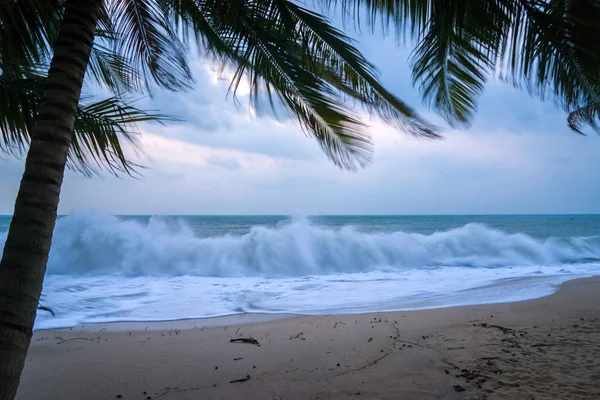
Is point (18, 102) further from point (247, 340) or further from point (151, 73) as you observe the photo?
point (247, 340)

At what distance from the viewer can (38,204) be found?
1.75 m

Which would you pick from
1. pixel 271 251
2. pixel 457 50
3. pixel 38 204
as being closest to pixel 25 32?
pixel 38 204

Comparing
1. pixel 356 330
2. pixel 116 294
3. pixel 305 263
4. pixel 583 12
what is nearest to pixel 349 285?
pixel 305 263

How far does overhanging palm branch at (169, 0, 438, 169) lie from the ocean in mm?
5090

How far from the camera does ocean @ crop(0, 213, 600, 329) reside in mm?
7859

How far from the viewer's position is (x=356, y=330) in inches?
215

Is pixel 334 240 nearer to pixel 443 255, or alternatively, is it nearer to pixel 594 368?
pixel 443 255

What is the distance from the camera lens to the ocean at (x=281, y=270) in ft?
25.8

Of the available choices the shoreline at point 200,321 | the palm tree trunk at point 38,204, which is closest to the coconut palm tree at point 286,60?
the palm tree trunk at point 38,204

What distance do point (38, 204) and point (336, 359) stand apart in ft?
11.2

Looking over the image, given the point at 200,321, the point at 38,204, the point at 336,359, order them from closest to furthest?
1. the point at 38,204
2. the point at 336,359
3. the point at 200,321

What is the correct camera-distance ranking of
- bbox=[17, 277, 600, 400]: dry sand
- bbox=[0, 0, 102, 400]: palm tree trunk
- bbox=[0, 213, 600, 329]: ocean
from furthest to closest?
bbox=[0, 213, 600, 329]: ocean, bbox=[17, 277, 600, 400]: dry sand, bbox=[0, 0, 102, 400]: palm tree trunk

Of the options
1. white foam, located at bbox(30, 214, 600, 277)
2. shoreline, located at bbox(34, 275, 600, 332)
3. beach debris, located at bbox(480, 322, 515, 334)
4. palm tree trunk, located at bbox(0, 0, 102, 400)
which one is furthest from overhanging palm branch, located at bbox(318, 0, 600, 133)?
white foam, located at bbox(30, 214, 600, 277)

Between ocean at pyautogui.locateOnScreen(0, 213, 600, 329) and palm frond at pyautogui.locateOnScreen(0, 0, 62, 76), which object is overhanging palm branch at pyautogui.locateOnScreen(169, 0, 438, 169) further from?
ocean at pyautogui.locateOnScreen(0, 213, 600, 329)
